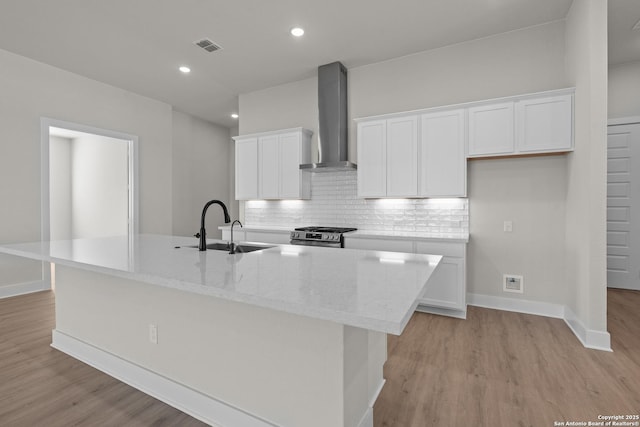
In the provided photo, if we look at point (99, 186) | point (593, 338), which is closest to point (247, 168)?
point (99, 186)

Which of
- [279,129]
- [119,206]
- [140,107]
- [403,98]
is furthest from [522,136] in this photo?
[119,206]

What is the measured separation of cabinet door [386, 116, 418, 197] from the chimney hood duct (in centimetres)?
57

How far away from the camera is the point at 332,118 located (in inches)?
169

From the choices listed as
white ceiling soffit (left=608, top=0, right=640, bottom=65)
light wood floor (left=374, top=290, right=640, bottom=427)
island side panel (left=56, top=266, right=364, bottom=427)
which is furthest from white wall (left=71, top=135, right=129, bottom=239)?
white ceiling soffit (left=608, top=0, right=640, bottom=65)

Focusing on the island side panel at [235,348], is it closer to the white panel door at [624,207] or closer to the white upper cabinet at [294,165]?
the white upper cabinet at [294,165]

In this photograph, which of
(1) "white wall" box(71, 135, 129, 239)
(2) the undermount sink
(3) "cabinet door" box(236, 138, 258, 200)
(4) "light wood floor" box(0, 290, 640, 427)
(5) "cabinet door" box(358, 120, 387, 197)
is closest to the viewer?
(4) "light wood floor" box(0, 290, 640, 427)

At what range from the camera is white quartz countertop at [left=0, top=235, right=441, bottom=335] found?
99 centimetres

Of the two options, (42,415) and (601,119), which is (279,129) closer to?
(601,119)

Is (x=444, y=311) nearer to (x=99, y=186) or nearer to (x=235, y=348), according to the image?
(x=235, y=348)

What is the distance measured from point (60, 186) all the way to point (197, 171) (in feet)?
10.5

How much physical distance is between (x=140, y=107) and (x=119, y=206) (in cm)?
189

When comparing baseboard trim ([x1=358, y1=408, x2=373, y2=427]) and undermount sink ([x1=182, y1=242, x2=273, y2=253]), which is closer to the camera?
baseboard trim ([x1=358, y1=408, x2=373, y2=427])

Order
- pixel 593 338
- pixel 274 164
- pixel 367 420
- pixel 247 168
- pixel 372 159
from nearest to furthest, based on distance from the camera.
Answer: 1. pixel 367 420
2. pixel 593 338
3. pixel 372 159
4. pixel 274 164
5. pixel 247 168

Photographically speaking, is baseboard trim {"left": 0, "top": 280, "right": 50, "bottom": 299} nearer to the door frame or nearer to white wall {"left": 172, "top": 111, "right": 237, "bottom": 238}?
the door frame
